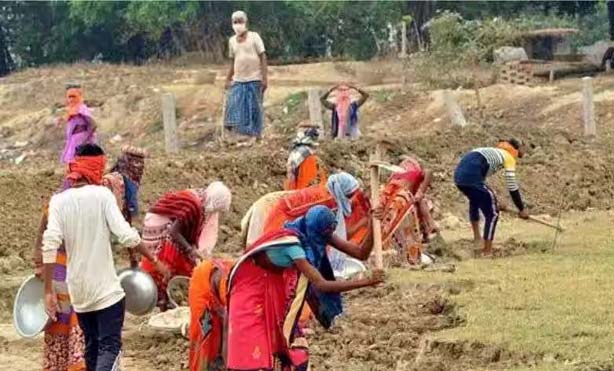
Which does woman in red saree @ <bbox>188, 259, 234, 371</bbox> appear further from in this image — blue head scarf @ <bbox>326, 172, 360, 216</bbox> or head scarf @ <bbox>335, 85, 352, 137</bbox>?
head scarf @ <bbox>335, 85, 352, 137</bbox>

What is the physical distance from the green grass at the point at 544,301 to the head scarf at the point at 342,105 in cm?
613

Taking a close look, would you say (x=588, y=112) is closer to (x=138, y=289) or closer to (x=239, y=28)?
(x=239, y=28)

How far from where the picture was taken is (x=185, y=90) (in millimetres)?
36938

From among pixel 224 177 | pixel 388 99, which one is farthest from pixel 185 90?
pixel 224 177

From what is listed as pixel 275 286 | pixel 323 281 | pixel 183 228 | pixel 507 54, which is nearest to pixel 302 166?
pixel 183 228

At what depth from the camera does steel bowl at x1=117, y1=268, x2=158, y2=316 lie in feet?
31.1

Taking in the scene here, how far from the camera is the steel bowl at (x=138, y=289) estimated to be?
31.1 ft

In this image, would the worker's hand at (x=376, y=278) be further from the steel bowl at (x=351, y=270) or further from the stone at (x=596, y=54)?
the stone at (x=596, y=54)

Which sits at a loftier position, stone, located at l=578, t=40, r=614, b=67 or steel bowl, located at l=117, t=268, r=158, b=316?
steel bowl, located at l=117, t=268, r=158, b=316

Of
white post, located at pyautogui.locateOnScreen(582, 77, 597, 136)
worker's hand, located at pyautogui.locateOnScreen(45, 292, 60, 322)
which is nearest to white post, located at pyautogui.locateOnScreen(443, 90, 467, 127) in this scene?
white post, located at pyautogui.locateOnScreen(582, 77, 597, 136)

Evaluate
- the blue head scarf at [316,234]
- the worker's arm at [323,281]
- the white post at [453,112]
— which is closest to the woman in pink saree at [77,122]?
the blue head scarf at [316,234]

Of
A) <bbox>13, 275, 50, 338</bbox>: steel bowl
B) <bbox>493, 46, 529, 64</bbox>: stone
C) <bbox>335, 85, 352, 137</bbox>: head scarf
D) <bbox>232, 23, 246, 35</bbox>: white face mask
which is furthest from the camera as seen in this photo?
<bbox>493, 46, 529, 64</bbox>: stone

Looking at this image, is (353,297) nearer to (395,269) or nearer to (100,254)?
(395,269)

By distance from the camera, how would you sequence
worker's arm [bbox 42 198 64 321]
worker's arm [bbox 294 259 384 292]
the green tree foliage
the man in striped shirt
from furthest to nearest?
the green tree foliage
the man in striped shirt
worker's arm [bbox 42 198 64 321]
worker's arm [bbox 294 259 384 292]
